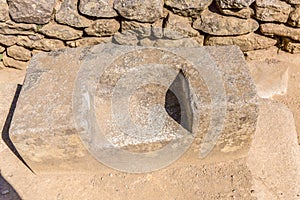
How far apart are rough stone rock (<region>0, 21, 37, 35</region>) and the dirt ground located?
1.20m

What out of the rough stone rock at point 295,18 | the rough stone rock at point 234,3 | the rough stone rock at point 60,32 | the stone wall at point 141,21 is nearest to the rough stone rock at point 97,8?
the stone wall at point 141,21

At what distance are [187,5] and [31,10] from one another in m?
1.25

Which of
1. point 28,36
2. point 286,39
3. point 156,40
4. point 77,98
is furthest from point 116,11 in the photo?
point 286,39

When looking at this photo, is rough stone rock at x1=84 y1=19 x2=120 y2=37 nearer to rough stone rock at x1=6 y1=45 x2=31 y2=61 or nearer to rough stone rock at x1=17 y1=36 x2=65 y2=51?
rough stone rock at x1=17 y1=36 x2=65 y2=51

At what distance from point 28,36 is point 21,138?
141 cm

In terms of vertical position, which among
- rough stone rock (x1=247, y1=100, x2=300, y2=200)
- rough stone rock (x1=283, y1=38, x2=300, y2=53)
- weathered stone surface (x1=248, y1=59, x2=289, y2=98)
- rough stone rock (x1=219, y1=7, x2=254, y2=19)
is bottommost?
weathered stone surface (x1=248, y1=59, x2=289, y2=98)

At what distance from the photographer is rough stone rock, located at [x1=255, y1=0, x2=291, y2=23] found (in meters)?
2.79

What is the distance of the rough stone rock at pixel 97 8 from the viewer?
2.70m

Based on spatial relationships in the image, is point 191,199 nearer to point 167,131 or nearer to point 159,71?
point 167,131

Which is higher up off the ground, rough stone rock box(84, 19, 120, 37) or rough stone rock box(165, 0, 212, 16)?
rough stone rock box(165, 0, 212, 16)

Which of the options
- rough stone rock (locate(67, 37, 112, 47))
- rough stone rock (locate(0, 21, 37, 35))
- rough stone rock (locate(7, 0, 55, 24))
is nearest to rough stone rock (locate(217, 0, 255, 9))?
rough stone rock (locate(67, 37, 112, 47))

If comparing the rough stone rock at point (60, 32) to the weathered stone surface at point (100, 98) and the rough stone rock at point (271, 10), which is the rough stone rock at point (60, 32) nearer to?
the weathered stone surface at point (100, 98)

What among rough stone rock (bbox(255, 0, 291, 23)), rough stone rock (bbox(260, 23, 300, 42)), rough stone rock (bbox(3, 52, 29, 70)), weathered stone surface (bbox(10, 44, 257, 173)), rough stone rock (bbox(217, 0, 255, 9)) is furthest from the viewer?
rough stone rock (bbox(3, 52, 29, 70))

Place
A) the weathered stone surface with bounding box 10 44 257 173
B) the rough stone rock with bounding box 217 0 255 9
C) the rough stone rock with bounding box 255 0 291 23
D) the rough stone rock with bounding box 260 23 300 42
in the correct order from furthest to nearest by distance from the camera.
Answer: the rough stone rock with bounding box 260 23 300 42, the rough stone rock with bounding box 255 0 291 23, the rough stone rock with bounding box 217 0 255 9, the weathered stone surface with bounding box 10 44 257 173
